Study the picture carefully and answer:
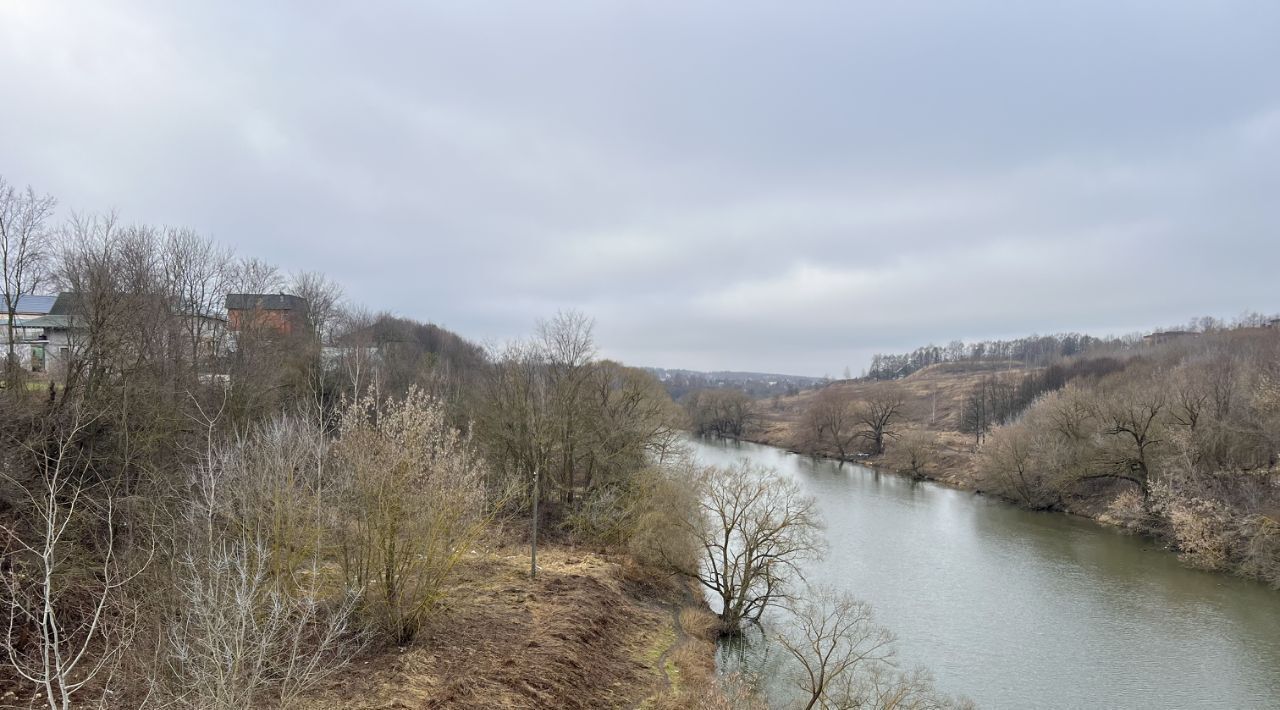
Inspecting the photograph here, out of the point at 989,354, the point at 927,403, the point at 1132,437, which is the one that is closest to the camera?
the point at 1132,437

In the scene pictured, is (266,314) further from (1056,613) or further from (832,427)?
(832,427)

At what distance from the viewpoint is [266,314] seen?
3538cm

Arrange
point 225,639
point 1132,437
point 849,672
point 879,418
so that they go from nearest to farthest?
1. point 225,639
2. point 849,672
3. point 1132,437
4. point 879,418

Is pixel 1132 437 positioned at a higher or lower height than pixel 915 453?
higher

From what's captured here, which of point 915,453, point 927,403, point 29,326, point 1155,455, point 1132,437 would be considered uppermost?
point 29,326

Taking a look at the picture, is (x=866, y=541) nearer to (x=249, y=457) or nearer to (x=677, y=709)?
(x=677, y=709)

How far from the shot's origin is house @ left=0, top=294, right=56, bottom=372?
2291 cm

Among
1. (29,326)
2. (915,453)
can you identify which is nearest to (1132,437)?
(915,453)

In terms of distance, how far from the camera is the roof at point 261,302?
1294 inches

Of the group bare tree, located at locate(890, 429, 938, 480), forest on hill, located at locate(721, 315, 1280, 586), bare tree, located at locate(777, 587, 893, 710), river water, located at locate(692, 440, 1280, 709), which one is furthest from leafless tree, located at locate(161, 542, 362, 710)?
bare tree, located at locate(890, 429, 938, 480)

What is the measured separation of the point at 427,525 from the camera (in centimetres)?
1178

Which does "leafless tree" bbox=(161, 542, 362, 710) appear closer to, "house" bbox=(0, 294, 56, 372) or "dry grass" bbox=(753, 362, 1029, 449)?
"house" bbox=(0, 294, 56, 372)

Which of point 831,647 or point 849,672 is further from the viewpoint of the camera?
point 849,672

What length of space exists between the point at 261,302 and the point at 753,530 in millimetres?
31543
